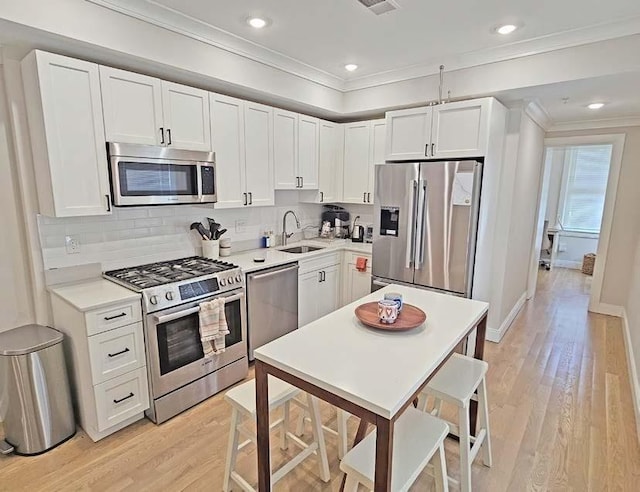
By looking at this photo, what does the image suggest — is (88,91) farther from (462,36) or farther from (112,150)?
(462,36)

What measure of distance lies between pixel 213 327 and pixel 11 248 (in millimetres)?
1423

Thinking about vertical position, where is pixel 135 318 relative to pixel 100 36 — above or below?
below

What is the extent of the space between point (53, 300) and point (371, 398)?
2.28 meters

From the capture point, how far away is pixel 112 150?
2.34 m

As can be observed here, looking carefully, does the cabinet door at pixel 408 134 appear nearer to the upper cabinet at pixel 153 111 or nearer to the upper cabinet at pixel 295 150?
the upper cabinet at pixel 295 150

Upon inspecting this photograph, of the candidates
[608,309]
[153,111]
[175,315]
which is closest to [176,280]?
[175,315]

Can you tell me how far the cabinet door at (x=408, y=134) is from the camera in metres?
3.38

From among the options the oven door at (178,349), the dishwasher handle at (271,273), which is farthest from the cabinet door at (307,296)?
the oven door at (178,349)

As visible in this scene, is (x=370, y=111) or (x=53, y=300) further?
(x=370, y=111)

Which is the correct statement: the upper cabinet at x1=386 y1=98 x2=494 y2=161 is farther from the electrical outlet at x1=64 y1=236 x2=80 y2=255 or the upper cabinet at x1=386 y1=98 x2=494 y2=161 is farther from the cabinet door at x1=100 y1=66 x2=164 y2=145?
the electrical outlet at x1=64 y1=236 x2=80 y2=255

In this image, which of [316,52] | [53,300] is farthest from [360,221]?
[53,300]

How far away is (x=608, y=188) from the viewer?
450 centimetres

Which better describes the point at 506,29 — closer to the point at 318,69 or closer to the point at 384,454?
the point at 318,69

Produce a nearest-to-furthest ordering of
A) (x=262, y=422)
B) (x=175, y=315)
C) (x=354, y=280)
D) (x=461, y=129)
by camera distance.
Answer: (x=262, y=422), (x=175, y=315), (x=461, y=129), (x=354, y=280)
